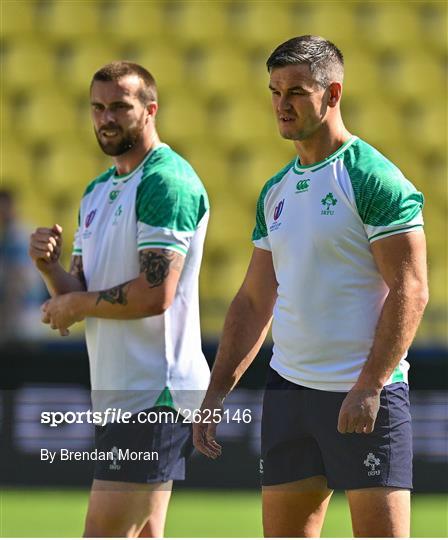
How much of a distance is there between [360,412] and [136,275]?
0.92m

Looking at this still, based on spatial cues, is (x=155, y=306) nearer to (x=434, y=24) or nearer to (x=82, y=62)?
(x=82, y=62)

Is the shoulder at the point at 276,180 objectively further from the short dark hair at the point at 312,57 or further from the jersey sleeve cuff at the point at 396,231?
the jersey sleeve cuff at the point at 396,231

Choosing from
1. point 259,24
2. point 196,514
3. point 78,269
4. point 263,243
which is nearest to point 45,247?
point 78,269

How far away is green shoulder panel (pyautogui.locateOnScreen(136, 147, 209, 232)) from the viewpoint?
3.45m

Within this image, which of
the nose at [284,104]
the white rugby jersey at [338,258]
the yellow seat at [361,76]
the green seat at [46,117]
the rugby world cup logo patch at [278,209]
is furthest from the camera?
the yellow seat at [361,76]

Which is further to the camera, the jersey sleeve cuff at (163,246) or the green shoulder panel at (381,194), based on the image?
the jersey sleeve cuff at (163,246)

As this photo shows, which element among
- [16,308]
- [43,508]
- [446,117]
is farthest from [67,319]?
[446,117]

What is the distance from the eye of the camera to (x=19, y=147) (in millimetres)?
9211

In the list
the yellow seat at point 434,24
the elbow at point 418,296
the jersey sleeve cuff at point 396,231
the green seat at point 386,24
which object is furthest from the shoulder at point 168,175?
the yellow seat at point 434,24

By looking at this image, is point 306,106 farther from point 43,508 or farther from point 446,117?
point 446,117

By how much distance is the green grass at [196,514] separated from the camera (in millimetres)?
5555

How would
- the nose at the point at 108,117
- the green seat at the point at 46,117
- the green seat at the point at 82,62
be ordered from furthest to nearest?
1. the green seat at the point at 82,62
2. the green seat at the point at 46,117
3. the nose at the point at 108,117

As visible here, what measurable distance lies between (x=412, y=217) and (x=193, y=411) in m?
0.93

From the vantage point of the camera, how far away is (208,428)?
3277 mm
